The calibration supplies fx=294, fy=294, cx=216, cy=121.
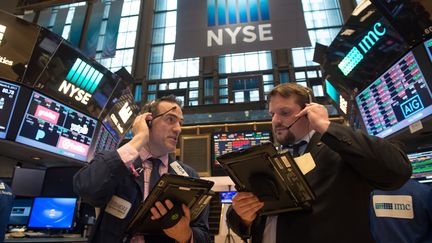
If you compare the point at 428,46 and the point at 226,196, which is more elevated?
the point at 428,46

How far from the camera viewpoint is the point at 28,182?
14.4 ft

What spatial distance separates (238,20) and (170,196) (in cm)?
269

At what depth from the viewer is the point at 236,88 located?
24.6 ft

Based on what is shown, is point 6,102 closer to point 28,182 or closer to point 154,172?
point 28,182

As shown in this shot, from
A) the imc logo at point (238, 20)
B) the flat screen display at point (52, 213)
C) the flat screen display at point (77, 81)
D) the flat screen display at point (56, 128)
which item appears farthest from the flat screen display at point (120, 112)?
the imc logo at point (238, 20)

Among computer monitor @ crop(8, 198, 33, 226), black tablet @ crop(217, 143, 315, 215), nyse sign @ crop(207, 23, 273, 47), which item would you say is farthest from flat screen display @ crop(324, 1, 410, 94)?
computer monitor @ crop(8, 198, 33, 226)

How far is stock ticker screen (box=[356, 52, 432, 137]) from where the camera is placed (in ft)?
8.18

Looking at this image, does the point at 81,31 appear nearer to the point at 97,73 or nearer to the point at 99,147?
the point at 97,73

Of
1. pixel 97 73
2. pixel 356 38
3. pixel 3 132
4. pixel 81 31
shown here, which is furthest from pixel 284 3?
pixel 81 31

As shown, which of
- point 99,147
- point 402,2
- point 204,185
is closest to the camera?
point 204,185

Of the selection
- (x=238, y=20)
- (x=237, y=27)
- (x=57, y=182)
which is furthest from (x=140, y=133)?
(x=57, y=182)

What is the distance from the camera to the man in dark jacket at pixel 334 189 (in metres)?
1.13

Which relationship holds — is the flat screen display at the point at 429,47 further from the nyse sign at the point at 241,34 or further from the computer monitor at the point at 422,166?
the nyse sign at the point at 241,34

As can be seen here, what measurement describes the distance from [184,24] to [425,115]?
103 inches
